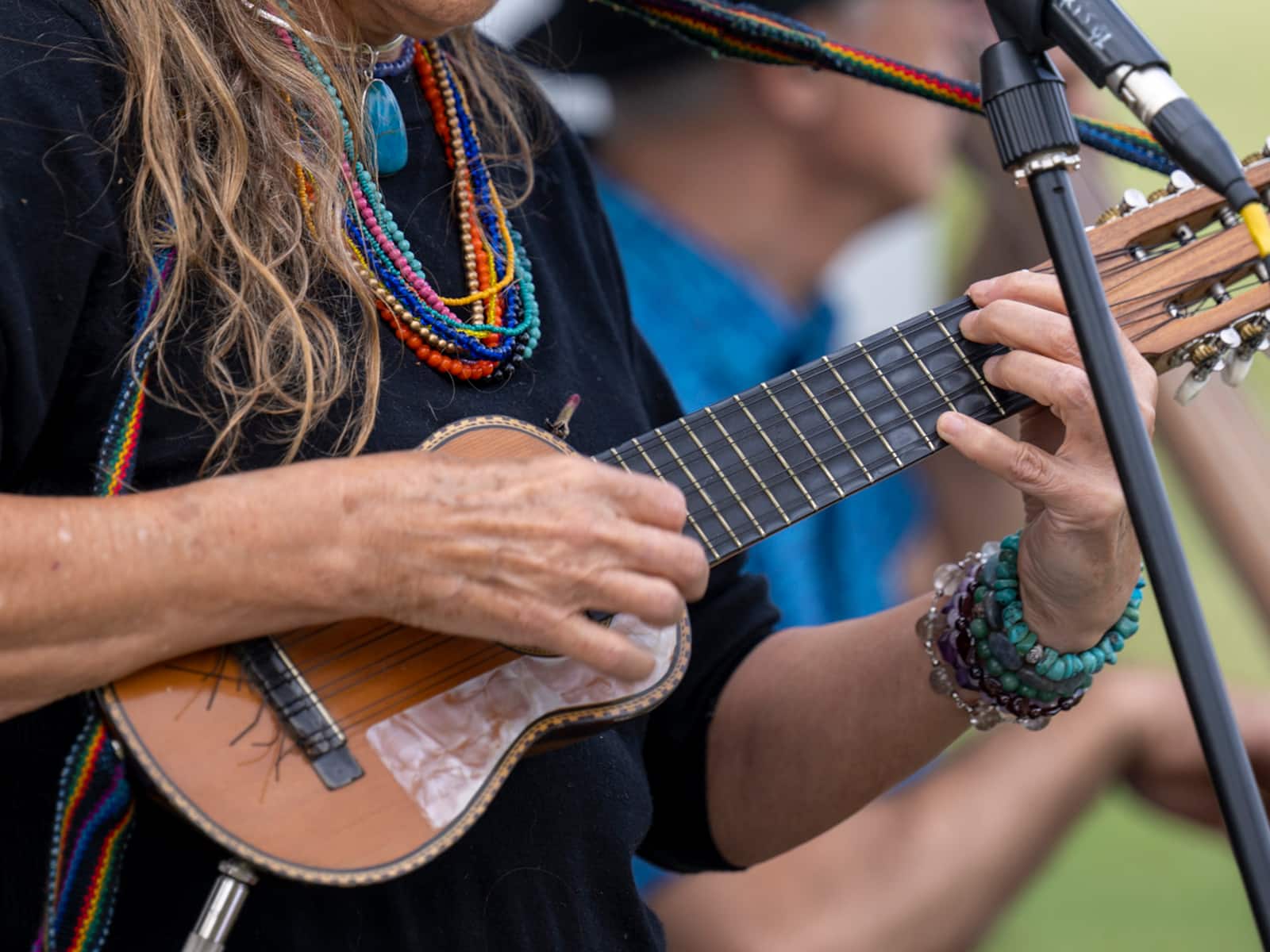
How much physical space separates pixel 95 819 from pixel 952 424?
74cm

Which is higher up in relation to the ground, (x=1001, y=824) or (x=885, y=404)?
(x=885, y=404)

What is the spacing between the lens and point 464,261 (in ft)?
4.27

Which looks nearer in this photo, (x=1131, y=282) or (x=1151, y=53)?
(x=1151, y=53)

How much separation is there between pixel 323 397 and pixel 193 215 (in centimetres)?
17

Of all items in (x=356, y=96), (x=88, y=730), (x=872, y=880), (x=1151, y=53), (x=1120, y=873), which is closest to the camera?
(x=1151, y=53)

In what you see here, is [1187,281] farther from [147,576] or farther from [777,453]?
[147,576]

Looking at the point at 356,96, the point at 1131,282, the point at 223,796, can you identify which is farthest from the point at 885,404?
the point at 223,796

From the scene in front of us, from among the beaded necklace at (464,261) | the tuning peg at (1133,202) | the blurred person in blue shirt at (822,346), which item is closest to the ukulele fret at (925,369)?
the tuning peg at (1133,202)

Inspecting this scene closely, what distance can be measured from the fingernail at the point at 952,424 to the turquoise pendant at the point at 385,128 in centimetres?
53

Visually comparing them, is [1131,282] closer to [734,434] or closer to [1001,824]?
[734,434]

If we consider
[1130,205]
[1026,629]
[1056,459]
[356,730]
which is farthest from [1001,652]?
[356,730]

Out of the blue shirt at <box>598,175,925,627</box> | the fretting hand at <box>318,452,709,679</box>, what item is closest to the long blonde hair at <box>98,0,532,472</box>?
the fretting hand at <box>318,452,709,679</box>

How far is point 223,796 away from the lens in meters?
0.99

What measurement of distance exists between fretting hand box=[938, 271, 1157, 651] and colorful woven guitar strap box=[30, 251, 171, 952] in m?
0.66
